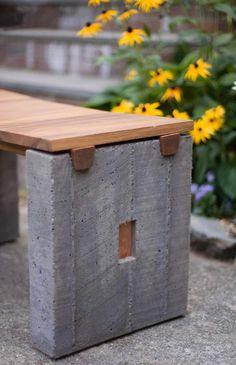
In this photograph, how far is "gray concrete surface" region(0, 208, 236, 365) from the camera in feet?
7.11

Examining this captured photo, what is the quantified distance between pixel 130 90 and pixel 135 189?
55.6 inches

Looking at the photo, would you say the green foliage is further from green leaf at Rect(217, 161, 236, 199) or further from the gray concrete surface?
the gray concrete surface

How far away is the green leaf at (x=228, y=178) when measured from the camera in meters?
3.37

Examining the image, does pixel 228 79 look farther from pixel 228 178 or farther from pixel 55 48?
pixel 55 48

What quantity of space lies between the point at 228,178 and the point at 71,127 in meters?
1.43

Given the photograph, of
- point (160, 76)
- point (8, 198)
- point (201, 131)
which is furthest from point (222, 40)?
point (8, 198)

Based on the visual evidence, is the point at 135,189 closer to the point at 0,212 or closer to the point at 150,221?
the point at 150,221

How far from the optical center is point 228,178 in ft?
11.2

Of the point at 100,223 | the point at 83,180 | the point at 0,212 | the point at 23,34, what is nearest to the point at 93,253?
the point at 100,223

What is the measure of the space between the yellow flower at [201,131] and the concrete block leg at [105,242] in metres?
0.62

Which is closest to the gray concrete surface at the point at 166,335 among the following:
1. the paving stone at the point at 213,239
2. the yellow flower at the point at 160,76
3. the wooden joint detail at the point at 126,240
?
the paving stone at the point at 213,239

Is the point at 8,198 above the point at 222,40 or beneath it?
beneath

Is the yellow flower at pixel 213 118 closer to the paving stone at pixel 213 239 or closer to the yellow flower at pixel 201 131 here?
the yellow flower at pixel 201 131

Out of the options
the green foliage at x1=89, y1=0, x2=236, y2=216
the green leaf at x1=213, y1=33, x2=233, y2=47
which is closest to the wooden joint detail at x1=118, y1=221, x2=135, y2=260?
the green foliage at x1=89, y1=0, x2=236, y2=216
